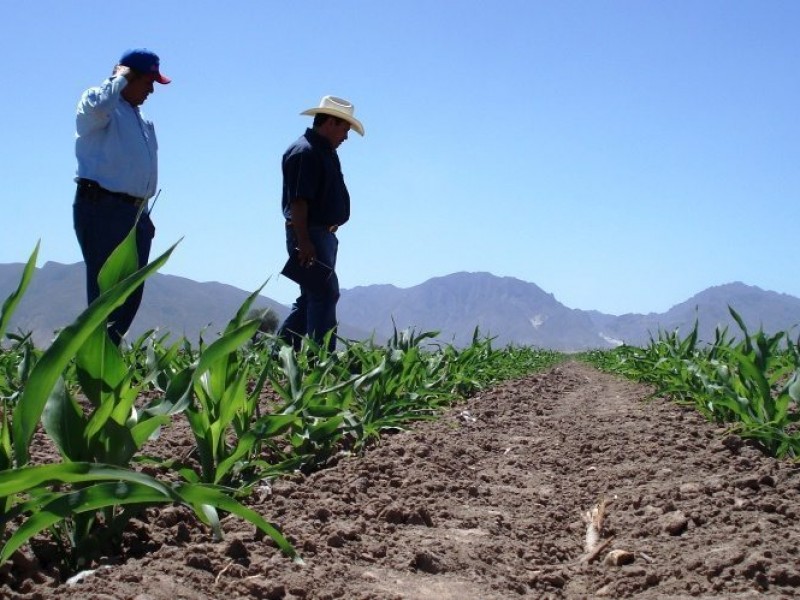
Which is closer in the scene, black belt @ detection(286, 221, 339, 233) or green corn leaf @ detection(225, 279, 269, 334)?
green corn leaf @ detection(225, 279, 269, 334)

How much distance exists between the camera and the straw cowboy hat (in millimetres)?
5309

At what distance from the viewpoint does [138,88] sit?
187 inches

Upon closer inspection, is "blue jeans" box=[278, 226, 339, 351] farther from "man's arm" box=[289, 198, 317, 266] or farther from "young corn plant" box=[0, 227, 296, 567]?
"young corn plant" box=[0, 227, 296, 567]

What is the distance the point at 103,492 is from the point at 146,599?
18cm

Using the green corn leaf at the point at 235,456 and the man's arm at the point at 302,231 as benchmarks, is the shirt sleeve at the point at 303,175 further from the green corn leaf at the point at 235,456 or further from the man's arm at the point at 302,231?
the green corn leaf at the point at 235,456

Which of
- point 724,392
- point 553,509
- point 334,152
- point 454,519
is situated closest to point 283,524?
point 454,519

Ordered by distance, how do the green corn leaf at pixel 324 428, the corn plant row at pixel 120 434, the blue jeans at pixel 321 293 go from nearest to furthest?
the corn plant row at pixel 120 434 < the green corn leaf at pixel 324 428 < the blue jeans at pixel 321 293

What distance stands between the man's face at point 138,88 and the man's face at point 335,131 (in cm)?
110

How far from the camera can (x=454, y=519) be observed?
230 cm

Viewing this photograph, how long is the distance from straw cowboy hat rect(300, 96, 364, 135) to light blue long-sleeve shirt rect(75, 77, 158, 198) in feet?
3.80

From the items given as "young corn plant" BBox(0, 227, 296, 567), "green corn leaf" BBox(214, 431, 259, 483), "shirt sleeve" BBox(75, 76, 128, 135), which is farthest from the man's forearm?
"young corn plant" BBox(0, 227, 296, 567)

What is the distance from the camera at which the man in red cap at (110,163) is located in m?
4.56

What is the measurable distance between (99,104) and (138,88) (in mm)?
295

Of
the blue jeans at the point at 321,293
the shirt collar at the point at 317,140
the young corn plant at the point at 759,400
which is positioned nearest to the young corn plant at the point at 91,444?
the young corn plant at the point at 759,400
